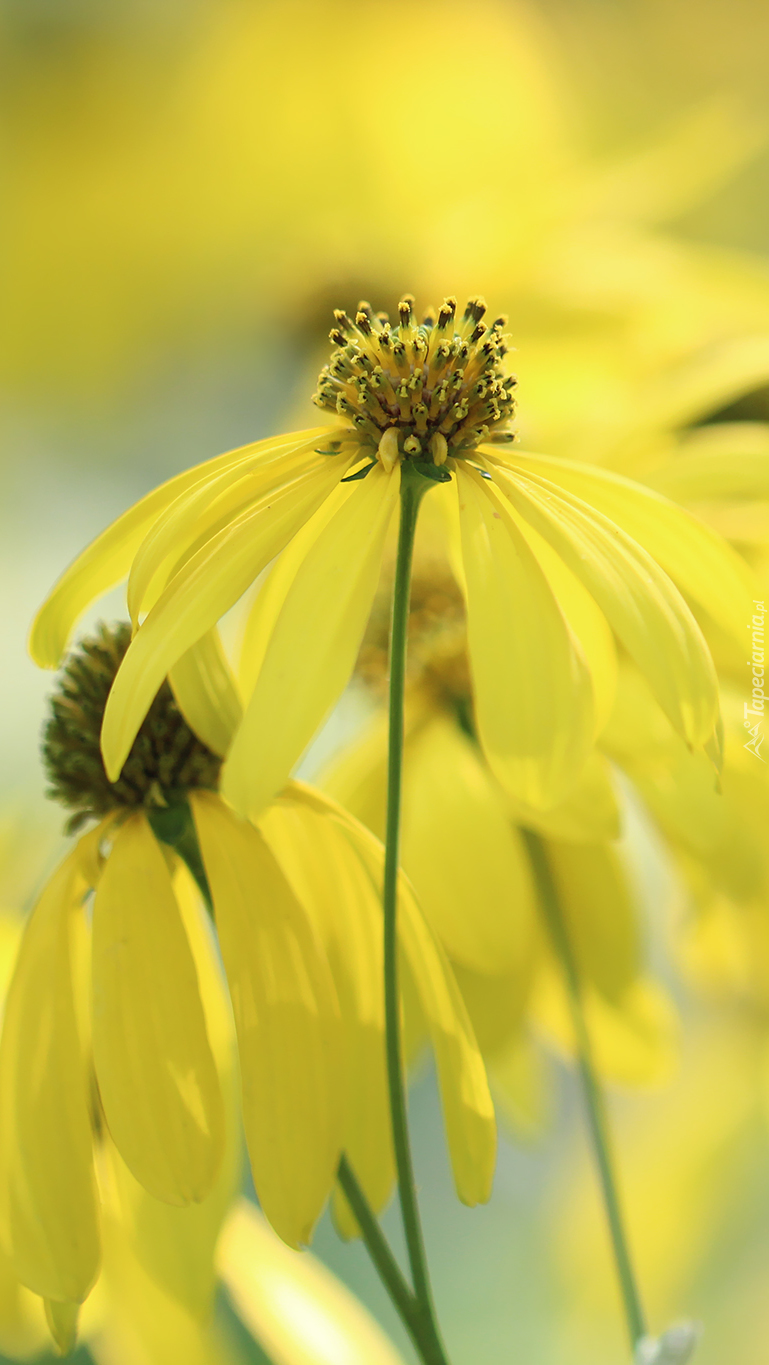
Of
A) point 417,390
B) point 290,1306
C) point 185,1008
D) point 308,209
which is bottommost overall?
point 290,1306

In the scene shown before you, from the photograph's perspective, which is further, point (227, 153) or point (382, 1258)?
point (227, 153)

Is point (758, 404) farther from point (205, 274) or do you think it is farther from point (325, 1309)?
point (205, 274)

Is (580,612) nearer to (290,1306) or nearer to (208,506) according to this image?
(208,506)

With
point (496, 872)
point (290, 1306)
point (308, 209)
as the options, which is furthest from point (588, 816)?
point (308, 209)

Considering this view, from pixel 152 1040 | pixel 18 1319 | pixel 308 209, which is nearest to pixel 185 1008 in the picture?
pixel 152 1040

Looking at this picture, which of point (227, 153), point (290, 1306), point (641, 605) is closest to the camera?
point (641, 605)

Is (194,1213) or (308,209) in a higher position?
(308,209)

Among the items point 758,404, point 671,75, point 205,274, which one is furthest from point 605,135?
point 758,404

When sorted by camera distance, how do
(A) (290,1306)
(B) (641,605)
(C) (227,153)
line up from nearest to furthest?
(B) (641,605)
(A) (290,1306)
(C) (227,153)
